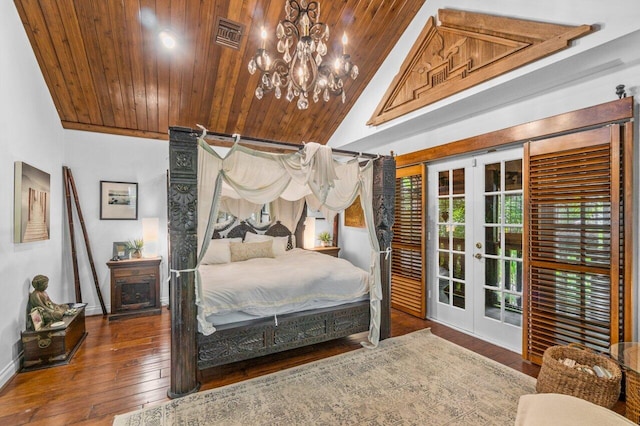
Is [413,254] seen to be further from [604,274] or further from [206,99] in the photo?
[206,99]

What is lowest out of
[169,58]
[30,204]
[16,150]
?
[30,204]

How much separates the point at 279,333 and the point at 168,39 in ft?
10.8

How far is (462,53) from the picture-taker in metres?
3.15

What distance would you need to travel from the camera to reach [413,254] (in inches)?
169

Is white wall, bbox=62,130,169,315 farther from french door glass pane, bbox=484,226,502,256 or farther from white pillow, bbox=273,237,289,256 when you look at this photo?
french door glass pane, bbox=484,226,502,256

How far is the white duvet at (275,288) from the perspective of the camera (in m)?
2.65

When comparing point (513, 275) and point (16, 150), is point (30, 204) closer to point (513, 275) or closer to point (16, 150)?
point (16, 150)

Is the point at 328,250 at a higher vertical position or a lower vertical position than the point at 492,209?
lower

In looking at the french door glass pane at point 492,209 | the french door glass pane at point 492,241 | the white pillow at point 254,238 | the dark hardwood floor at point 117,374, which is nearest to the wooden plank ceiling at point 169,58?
the white pillow at point 254,238

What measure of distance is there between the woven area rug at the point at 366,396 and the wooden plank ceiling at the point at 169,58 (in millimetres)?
3566

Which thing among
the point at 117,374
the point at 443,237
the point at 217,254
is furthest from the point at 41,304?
the point at 443,237

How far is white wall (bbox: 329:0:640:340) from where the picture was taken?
6.97 feet

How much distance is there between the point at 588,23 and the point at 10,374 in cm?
549

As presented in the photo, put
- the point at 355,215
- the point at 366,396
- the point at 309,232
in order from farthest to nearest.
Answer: the point at 309,232 < the point at 355,215 < the point at 366,396
